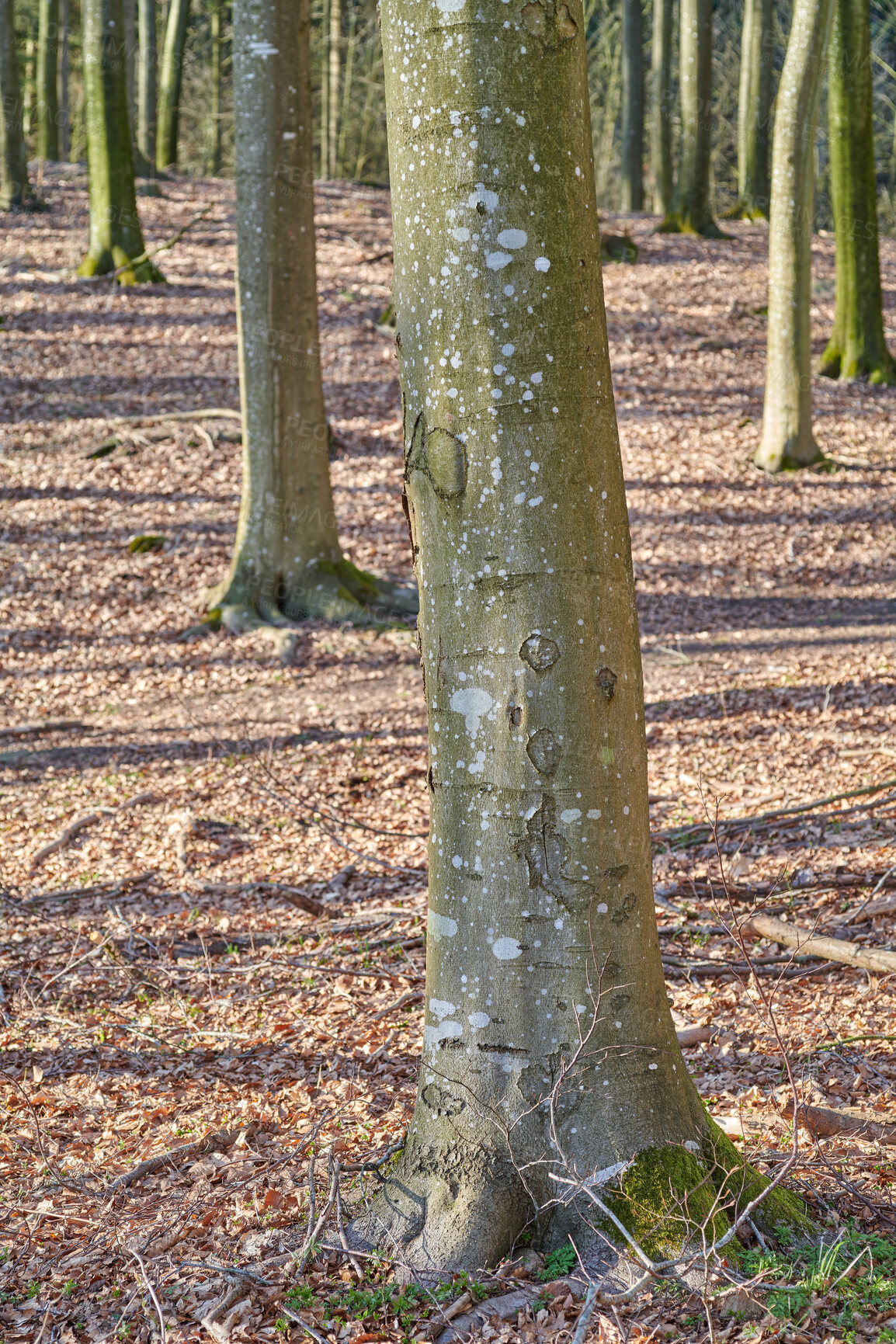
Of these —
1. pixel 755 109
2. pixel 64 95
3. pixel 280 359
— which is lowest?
pixel 280 359

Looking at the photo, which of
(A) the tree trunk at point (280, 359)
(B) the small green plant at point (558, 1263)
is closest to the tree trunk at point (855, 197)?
(A) the tree trunk at point (280, 359)

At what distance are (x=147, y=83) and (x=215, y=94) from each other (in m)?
3.35

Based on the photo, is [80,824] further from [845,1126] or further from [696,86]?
[696,86]

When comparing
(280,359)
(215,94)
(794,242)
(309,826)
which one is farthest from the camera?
(215,94)

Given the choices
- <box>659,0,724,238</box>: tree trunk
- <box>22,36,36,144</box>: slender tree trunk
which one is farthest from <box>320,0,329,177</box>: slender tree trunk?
<box>659,0,724,238</box>: tree trunk

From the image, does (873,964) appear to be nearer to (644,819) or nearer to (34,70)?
(644,819)

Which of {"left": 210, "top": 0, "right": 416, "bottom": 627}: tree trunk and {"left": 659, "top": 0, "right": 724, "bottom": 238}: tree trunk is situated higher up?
{"left": 659, "top": 0, "right": 724, "bottom": 238}: tree trunk

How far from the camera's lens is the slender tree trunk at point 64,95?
86.6 ft

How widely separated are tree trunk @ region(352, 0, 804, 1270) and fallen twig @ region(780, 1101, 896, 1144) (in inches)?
23.5

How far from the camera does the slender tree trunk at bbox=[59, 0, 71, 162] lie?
26391 mm

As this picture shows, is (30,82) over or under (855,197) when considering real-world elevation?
over

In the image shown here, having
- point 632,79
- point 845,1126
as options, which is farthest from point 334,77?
point 845,1126

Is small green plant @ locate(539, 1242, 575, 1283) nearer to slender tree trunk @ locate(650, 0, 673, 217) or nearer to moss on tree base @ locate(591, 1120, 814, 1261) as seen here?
moss on tree base @ locate(591, 1120, 814, 1261)

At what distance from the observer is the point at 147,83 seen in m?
23.7
